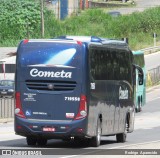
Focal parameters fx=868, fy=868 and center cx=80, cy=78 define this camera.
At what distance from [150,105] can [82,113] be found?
32.6 metres

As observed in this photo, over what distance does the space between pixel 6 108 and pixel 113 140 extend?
1287 centimetres

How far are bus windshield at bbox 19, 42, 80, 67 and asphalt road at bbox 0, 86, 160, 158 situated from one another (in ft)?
7.41

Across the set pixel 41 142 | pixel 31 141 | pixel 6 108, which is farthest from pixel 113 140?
pixel 6 108

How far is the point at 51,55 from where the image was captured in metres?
23.0

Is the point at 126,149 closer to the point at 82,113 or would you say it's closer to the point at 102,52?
the point at 82,113

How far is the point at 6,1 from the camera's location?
101 metres

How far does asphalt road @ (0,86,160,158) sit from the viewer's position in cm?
2222

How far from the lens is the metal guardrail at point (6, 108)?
40906mm

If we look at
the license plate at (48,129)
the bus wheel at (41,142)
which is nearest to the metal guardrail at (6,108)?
the bus wheel at (41,142)

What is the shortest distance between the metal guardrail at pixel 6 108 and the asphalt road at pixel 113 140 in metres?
1.43

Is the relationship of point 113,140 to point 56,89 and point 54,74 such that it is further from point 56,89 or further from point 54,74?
point 54,74

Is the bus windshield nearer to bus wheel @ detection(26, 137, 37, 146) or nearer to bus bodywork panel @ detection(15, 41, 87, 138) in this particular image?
bus bodywork panel @ detection(15, 41, 87, 138)

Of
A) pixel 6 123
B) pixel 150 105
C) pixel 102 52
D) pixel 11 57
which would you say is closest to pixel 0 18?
pixel 11 57

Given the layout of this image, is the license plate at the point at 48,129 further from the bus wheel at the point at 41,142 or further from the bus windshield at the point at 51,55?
the bus windshield at the point at 51,55
